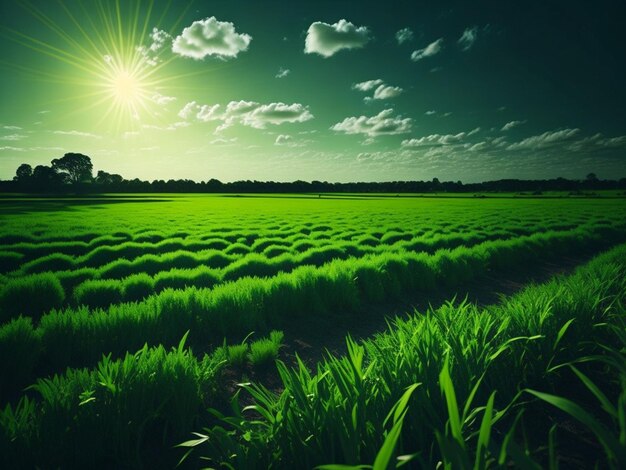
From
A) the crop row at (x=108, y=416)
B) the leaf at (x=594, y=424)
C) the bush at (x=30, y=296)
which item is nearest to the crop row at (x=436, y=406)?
the leaf at (x=594, y=424)

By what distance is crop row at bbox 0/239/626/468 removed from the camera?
5.33 ft

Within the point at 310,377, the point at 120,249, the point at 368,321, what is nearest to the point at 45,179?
the point at 120,249

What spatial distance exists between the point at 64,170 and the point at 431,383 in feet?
424

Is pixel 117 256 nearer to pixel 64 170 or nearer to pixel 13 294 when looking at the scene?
pixel 13 294

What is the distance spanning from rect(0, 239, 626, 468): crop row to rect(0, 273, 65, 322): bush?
4.61 meters

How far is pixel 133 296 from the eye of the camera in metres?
6.15

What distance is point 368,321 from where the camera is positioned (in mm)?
5344

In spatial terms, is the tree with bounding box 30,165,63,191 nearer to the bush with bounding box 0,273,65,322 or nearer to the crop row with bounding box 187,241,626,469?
the bush with bounding box 0,273,65,322

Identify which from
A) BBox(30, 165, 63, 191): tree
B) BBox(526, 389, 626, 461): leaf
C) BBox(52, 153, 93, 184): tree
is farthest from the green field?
BBox(52, 153, 93, 184): tree

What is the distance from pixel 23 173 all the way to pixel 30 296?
11994 cm

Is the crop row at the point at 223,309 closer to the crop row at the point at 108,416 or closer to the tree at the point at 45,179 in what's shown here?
the crop row at the point at 108,416

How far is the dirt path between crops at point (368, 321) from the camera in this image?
14.0 feet

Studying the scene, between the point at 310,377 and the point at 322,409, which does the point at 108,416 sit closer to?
the point at 310,377

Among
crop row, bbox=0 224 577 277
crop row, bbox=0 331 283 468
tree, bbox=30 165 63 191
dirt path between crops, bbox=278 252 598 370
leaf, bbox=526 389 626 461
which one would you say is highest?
tree, bbox=30 165 63 191
